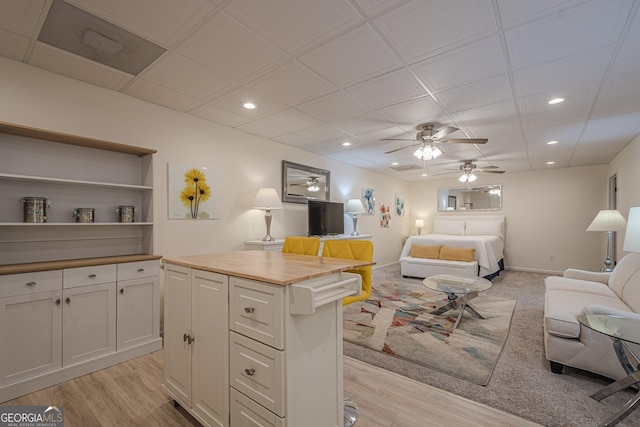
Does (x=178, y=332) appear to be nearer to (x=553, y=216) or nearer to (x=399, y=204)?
(x=399, y=204)

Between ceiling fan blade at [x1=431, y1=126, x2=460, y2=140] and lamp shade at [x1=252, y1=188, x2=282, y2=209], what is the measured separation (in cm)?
235

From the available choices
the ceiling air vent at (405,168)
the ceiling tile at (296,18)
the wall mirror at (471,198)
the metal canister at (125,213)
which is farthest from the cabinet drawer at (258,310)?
the wall mirror at (471,198)

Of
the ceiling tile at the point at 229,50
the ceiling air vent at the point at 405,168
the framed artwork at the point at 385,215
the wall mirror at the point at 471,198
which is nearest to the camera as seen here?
the ceiling tile at the point at 229,50

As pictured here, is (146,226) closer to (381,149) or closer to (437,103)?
(437,103)

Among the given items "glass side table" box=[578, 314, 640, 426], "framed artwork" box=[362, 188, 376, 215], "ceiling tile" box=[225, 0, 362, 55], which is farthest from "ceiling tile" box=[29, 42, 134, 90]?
"framed artwork" box=[362, 188, 376, 215]

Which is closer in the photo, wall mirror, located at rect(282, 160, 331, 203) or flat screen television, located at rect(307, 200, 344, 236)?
wall mirror, located at rect(282, 160, 331, 203)

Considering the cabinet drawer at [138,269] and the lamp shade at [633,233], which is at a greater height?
the lamp shade at [633,233]

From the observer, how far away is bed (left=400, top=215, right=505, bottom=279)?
536cm

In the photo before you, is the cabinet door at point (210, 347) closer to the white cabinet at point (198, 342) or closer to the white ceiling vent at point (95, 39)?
the white cabinet at point (198, 342)

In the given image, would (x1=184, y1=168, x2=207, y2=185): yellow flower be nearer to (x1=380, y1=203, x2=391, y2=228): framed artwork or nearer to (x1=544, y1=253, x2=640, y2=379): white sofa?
(x1=544, y1=253, x2=640, y2=379): white sofa

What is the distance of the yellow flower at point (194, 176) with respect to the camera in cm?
330

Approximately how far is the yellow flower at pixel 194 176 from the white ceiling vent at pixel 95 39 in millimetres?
1234

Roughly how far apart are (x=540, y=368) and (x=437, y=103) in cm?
263

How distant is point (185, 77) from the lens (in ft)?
8.13
